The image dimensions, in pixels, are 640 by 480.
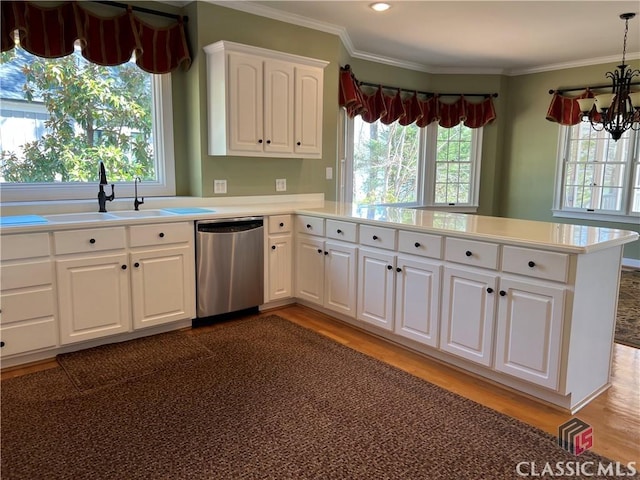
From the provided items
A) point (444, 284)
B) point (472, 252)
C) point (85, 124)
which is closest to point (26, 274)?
point (85, 124)

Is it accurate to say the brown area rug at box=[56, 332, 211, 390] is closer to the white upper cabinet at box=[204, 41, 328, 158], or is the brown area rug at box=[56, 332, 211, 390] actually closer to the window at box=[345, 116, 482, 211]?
the white upper cabinet at box=[204, 41, 328, 158]

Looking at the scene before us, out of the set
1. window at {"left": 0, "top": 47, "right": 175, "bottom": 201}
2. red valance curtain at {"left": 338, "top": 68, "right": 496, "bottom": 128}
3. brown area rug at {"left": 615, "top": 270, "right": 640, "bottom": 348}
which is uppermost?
red valance curtain at {"left": 338, "top": 68, "right": 496, "bottom": 128}

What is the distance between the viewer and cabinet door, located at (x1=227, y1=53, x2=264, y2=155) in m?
3.64

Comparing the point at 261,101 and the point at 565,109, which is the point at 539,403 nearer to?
the point at 261,101

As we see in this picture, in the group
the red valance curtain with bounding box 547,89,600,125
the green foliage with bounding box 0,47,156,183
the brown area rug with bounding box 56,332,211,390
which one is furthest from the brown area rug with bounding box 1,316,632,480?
the red valance curtain with bounding box 547,89,600,125

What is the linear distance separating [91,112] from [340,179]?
8.88ft

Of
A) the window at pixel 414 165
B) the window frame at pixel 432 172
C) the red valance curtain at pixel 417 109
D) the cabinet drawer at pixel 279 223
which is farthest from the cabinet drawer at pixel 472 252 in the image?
the window frame at pixel 432 172

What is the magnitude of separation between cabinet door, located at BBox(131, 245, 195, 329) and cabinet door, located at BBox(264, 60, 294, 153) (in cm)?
125

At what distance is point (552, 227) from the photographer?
9.13 ft

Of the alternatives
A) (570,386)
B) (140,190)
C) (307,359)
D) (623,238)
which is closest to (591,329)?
(570,386)

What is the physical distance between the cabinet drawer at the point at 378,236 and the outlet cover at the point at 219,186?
1.38 meters

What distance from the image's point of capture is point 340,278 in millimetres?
3531

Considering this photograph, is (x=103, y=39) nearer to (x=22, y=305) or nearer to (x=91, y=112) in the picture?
(x=91, y=112)

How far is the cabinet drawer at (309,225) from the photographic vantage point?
3648 millimetres
